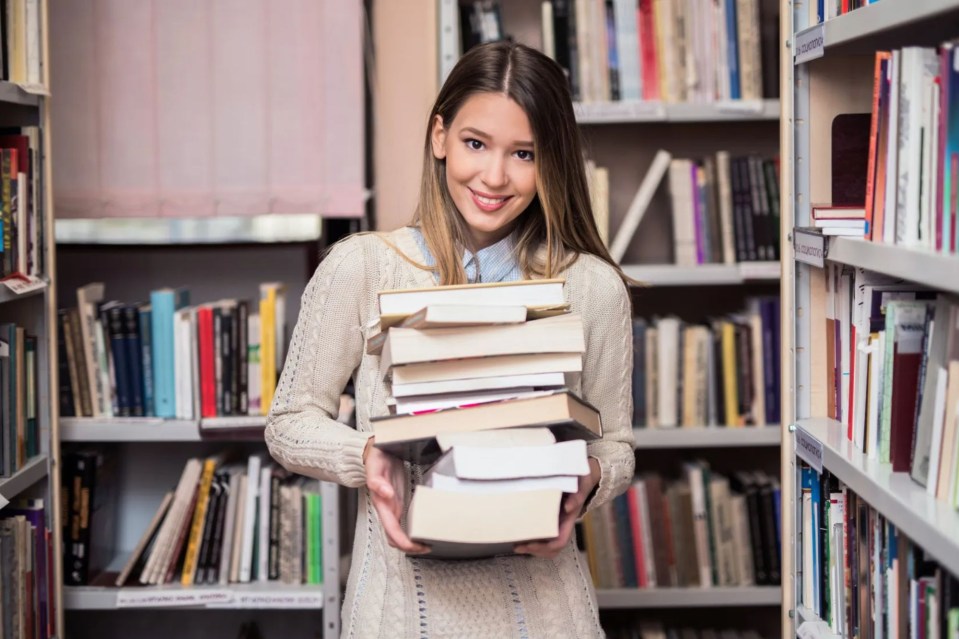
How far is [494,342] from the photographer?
4.06 ft

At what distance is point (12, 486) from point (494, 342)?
131cm

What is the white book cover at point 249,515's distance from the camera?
99.4 inches

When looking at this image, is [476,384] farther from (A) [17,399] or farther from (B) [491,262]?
(A) [17,399]

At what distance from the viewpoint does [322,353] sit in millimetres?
1434

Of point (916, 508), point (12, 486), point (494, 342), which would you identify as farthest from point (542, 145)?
point (12, 486)

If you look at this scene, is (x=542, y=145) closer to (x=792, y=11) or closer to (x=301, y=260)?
(x=792, y=11)

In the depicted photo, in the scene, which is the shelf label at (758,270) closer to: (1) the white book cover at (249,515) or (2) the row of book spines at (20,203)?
(1) the white book cover at (249,515)

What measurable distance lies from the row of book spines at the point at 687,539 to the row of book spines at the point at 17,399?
1.30 metres

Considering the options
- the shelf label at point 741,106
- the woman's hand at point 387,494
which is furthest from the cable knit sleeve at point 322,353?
the shelf label at point 741,106

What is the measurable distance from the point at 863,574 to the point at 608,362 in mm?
442

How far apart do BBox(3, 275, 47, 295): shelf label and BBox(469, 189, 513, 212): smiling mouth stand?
3.54ft

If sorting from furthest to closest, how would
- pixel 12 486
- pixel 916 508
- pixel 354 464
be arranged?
pixel 12 486, pixel 354 464, pixel 916 508

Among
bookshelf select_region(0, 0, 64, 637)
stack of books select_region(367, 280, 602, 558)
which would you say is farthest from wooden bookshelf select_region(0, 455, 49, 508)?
stack of books select_region(367, 280, 602, 558)

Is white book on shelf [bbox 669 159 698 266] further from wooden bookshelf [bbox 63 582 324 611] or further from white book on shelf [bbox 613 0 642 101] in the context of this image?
wooden bookshelf [bbox 63 582 324 611]
